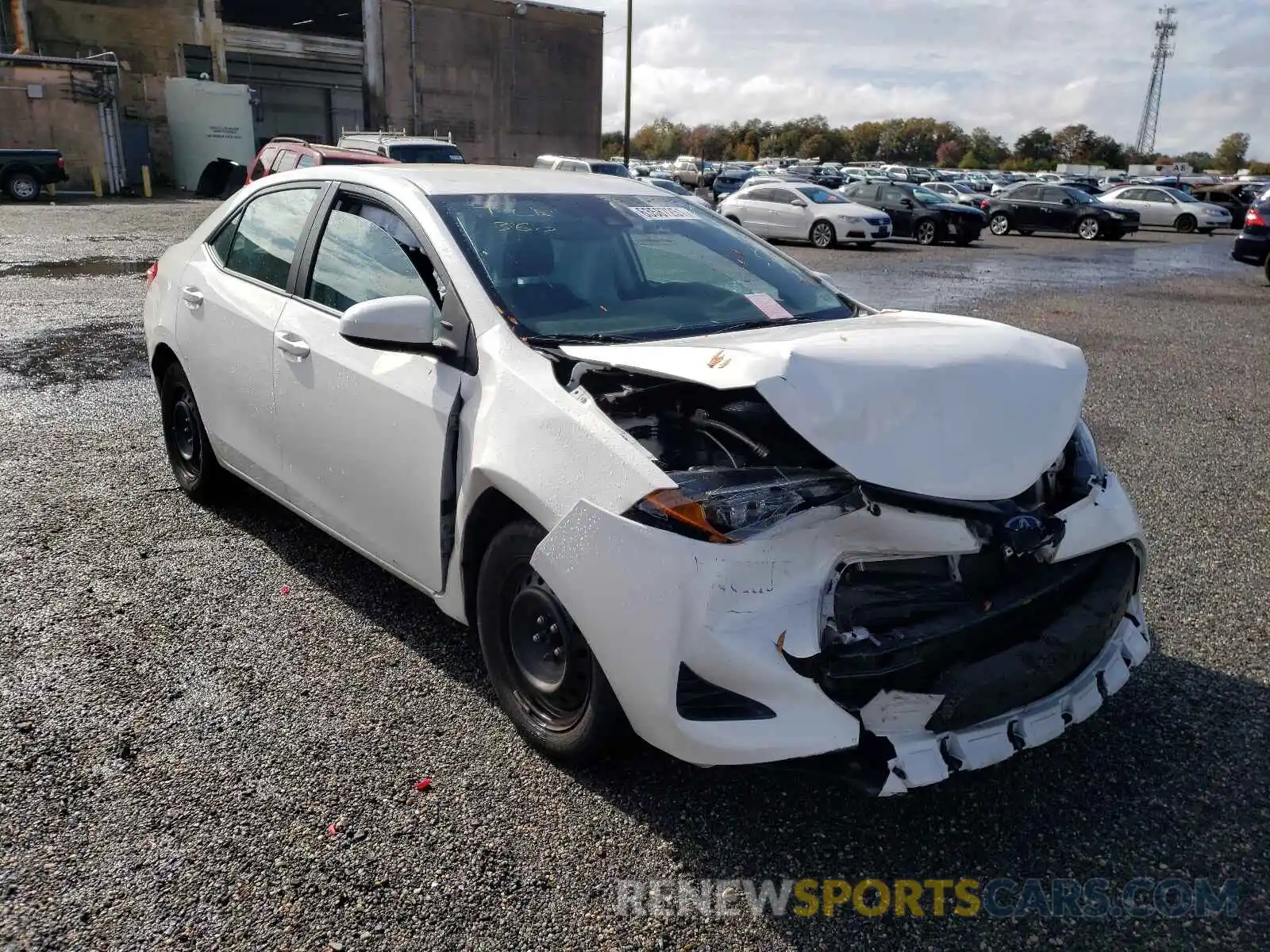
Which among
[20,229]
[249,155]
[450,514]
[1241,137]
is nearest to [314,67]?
[249,155]

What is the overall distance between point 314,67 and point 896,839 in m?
53.1

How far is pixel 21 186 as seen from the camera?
26062 mm

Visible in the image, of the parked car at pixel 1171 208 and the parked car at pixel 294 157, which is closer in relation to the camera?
the parked car at pixel 294 157

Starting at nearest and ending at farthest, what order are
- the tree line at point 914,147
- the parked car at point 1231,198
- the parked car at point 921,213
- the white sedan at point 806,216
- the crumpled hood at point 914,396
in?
the crumpled hood at point 914,396
the white sedan at point 806,216
the parked car at point 921,213
the parked car at point 1231,198
the tree line at point 914,147

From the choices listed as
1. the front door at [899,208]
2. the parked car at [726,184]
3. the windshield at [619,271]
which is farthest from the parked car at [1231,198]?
the windshield at [619,271]

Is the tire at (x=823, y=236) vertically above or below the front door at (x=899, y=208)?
below

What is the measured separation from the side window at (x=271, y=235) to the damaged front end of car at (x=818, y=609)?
6.28 feet

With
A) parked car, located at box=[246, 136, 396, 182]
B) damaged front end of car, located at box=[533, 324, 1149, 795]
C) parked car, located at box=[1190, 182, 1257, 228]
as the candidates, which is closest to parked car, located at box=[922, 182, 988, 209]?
parked car, located at box=[1190, 182, 1257, 228]

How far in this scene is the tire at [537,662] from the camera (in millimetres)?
2697

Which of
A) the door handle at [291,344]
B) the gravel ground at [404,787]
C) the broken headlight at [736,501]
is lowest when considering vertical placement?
the gravel ground at [404,787]

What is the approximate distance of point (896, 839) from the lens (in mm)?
2637

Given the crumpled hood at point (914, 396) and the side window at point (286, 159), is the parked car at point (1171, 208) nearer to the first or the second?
the side window at point (286, 159)

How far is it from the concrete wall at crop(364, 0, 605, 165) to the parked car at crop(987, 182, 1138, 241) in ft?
91.5

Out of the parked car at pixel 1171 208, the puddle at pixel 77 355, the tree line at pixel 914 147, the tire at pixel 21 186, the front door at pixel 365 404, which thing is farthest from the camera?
the tree line at pixel 914 147
